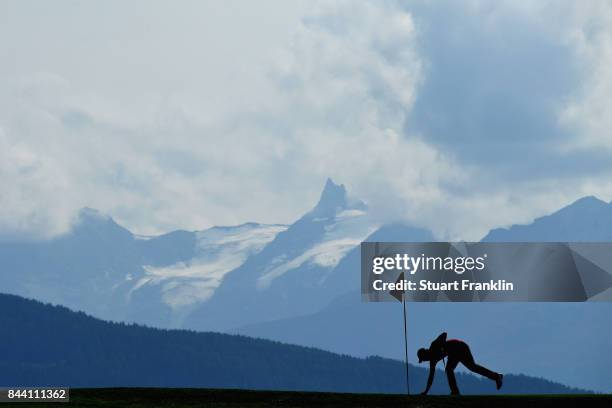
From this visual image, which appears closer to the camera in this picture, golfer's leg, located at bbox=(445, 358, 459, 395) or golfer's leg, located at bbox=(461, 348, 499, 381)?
golfer's leg, located at bbox=(461, 348, 499, 381)

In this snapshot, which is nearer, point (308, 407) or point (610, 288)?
point (308, 407)

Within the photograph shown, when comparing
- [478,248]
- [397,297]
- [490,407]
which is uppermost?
[478,248]

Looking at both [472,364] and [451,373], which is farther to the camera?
[451,373]

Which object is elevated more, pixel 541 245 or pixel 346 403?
pixel 541 245

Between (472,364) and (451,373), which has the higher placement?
(472,364)

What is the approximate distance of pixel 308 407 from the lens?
58.3 m

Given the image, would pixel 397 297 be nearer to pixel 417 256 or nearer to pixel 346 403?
pixel 346 403

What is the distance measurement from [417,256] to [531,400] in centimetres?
2439

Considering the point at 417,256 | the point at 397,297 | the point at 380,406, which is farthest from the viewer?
the point at 417,256

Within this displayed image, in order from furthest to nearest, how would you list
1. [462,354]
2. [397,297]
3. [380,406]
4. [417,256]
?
[417,256] < [397,297] < [462,354] < [380,406]

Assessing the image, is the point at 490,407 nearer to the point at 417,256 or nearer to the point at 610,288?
the point at 417,256

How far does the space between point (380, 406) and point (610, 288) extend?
36.8 m

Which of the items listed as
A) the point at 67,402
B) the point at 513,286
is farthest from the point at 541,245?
the point at 67,402

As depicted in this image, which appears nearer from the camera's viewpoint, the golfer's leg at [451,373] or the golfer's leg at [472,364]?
the golfer's leg at [472,364]
